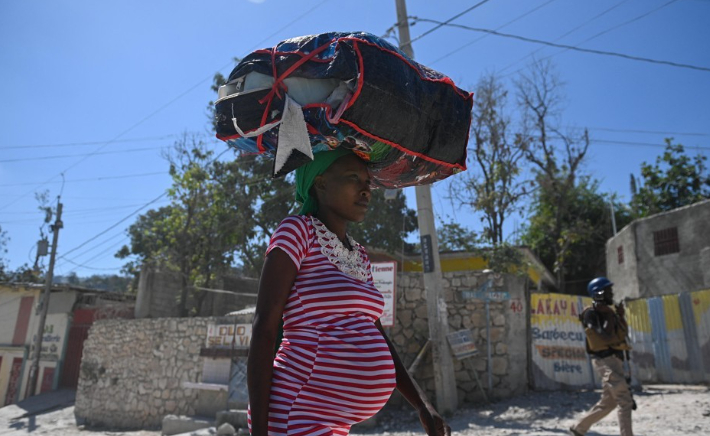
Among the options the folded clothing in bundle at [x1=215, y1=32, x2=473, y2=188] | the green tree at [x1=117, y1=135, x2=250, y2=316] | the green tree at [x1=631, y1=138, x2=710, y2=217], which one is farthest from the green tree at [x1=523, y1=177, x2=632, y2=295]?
the folded clothing in bundle at [x1=215, y1=32, x2=473, y2=188]

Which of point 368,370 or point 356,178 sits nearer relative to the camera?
point 368,370

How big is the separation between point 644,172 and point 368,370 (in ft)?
73.0

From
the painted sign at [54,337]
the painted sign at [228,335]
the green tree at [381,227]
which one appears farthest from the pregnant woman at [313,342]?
the painted sign at [54,337]

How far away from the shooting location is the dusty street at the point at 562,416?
6.82m

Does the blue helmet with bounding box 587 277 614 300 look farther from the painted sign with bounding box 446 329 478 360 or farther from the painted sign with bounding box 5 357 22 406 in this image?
the painted sign with bounding box 5 357 22 406

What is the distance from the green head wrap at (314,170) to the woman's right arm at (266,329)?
1.05 feet

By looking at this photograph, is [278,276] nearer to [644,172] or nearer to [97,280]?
[644,172]

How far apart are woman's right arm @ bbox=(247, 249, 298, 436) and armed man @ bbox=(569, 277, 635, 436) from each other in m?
4.99

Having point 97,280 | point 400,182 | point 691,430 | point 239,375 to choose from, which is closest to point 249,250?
point 239,375

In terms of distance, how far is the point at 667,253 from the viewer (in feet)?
47.6

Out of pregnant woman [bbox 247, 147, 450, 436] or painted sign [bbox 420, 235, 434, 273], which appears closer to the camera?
pregnant woman [bbox 247, 147, 450, 436]

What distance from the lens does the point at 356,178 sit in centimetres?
195

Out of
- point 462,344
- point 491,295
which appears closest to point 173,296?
point 462,344

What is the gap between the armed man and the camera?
5488 millimetres
